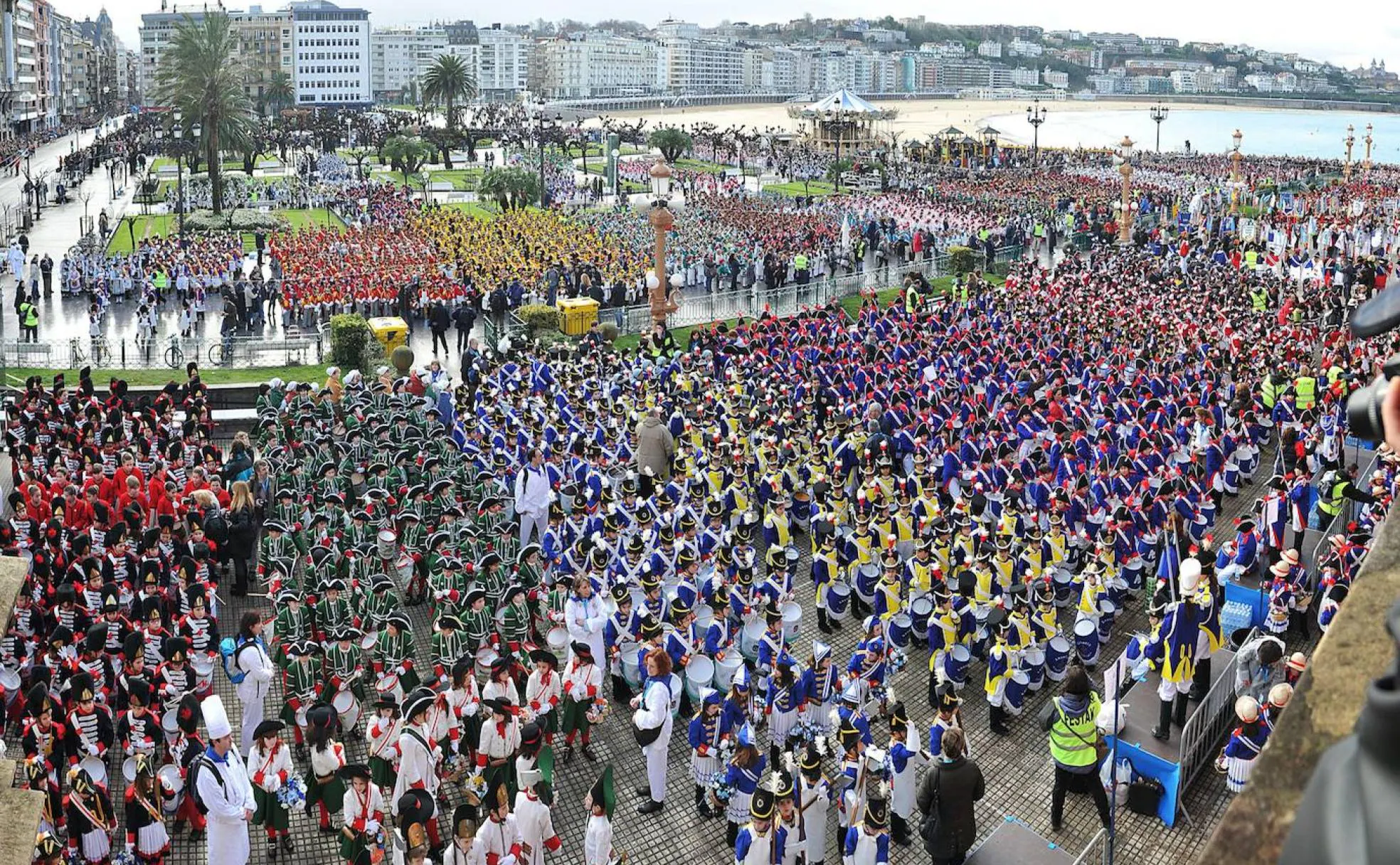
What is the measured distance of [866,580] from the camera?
13.1 m

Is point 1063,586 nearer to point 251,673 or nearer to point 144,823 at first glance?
point 251,673

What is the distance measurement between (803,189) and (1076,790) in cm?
5815

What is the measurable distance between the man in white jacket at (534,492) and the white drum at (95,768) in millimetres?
6500

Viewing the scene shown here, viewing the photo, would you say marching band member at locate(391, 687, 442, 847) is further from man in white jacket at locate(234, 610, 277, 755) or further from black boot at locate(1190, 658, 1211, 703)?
black boot at locate(1190, 658, 1211, 703)

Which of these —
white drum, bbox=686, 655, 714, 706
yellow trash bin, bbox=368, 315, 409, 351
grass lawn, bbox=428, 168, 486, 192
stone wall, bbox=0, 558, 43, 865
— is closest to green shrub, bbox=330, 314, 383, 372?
yellow trash bin, bbox=368, 315, 409, 351

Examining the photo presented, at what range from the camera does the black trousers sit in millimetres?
9227

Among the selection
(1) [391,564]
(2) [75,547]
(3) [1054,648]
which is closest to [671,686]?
(3) [1054,648]

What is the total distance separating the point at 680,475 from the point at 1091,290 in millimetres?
15233

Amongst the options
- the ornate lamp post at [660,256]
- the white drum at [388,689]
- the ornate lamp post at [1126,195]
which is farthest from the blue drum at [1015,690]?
the ornate lamp post at [1126,195]

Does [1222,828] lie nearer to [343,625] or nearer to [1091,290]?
[343,625]

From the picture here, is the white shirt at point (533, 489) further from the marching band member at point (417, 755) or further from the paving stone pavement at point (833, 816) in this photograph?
the marching band member at point (417, 755)

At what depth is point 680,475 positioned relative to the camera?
1580 centimetres

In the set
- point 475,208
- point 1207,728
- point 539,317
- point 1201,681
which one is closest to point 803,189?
point 475,208

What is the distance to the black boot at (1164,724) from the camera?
9758mm
